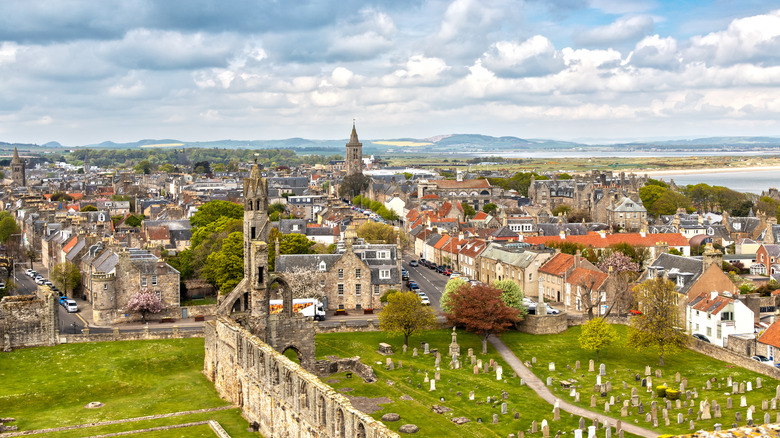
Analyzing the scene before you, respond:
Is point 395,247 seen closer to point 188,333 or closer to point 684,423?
point 188,333

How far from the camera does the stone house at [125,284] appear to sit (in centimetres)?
6031

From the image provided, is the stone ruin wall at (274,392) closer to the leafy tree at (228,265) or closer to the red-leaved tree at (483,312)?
the red-leaved tree at (483,312)

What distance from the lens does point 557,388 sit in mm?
44750

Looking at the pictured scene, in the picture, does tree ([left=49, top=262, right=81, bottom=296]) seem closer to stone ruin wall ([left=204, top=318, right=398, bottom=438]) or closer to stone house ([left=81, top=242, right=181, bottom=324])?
stone house ([left=81, top=242, right=181, bottom=324])

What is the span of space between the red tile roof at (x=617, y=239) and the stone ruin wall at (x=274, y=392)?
4806 centimetres

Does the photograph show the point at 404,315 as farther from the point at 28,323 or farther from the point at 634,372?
the point at 28,323

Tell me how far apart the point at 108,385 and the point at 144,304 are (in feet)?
56.4

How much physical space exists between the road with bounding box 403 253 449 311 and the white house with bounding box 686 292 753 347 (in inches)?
826

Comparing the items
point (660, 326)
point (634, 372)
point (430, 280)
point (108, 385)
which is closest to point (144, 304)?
point (108, 385)

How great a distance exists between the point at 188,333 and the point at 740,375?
36.1m

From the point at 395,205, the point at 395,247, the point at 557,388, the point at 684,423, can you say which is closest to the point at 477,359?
the point at 557,388

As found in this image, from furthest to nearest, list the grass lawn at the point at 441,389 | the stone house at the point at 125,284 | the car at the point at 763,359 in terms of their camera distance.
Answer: the stone house at the point at 125,284 < the car at the point at 763,359 < the grass lawn at the point at 441,389

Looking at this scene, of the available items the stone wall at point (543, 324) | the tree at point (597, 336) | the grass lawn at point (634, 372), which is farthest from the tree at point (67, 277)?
the tree at point (597, 336)

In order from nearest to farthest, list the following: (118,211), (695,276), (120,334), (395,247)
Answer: (120,334) < (695,276) < (395,247) < (118,211)
